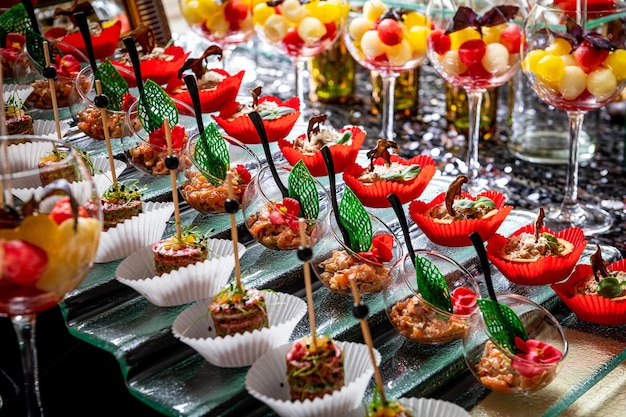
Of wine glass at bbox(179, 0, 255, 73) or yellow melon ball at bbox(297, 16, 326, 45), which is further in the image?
wine glass at bbox(179, 0, 255, 73)

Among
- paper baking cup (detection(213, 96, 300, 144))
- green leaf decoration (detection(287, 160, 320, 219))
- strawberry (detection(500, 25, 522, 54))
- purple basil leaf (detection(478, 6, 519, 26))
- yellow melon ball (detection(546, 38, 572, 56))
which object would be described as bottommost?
paper baking cup (detection(213, 96, 300, 144))

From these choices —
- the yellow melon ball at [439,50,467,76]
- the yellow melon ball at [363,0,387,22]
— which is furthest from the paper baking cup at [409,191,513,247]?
the yellow melon ball at [363,0,387,22]

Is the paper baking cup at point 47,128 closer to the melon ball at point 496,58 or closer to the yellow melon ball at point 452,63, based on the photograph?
the yellow melon ball at point 452,63

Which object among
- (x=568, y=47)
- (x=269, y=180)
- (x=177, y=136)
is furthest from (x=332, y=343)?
(x=568, y=47)

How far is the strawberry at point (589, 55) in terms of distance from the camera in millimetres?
2855

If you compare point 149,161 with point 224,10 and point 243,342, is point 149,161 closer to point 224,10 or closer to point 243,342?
point 243,342

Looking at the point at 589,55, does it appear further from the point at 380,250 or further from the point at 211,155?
the point at 211,155

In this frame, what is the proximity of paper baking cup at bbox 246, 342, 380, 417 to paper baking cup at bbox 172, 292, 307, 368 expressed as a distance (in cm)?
9

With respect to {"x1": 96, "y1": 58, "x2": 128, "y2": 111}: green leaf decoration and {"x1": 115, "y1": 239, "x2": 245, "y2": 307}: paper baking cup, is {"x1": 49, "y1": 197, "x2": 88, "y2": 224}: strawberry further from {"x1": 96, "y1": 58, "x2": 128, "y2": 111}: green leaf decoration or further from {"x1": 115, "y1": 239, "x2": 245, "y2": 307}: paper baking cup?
{"x1": 96, "y1": 58, "x2": 128, "y2": 111}: green leaf decoration

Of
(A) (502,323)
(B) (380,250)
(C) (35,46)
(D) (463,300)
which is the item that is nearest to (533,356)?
(A) (502,323)

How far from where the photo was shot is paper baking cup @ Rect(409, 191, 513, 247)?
2438 mm

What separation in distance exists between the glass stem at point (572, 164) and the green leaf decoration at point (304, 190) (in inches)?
46.0

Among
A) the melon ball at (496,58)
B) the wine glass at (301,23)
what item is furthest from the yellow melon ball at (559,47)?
the wine glass at (301,23)

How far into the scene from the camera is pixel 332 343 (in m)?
1.81
